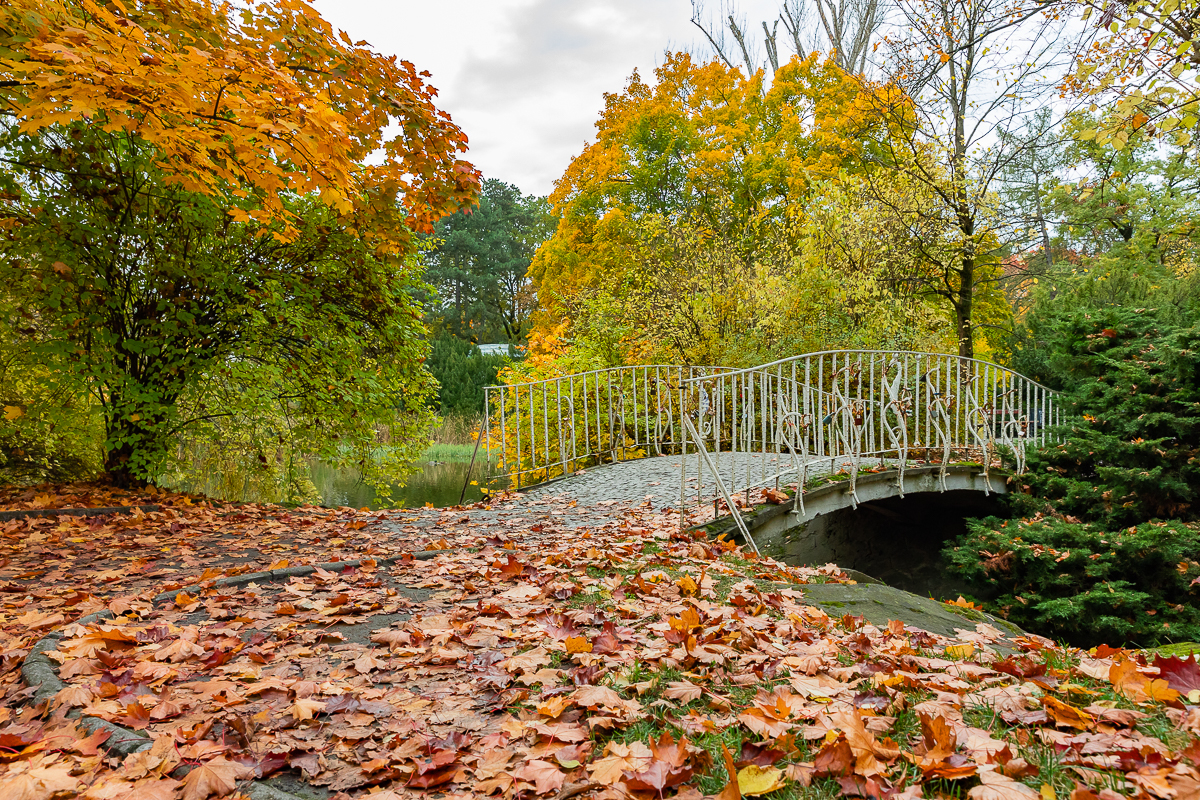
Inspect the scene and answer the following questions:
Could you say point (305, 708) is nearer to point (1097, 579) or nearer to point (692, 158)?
point (1097, 579)

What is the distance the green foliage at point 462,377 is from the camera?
22453 millimetres

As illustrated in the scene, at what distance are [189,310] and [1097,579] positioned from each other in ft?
29.9

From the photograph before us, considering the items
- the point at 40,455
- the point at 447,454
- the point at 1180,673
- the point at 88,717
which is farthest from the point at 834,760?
the point at 447,454

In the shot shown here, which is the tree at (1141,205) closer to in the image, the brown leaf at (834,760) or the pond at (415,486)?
the pond at (415,486)

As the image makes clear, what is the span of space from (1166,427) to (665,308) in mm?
6834

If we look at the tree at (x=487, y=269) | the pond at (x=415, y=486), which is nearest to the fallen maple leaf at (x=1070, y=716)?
the pond at (x=415, y=486)

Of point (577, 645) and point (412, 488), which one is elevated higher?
point (577, 645)

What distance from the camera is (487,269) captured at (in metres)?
34.4

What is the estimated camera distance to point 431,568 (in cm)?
405

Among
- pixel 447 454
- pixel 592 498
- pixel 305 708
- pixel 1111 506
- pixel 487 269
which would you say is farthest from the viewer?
pixel 487 269

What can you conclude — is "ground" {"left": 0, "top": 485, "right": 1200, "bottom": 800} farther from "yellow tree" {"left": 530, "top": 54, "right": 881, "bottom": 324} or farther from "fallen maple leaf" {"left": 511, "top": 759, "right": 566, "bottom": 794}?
"yellow tree" {"left": 530, "top": 54, "right": 881, "bottom": 324}

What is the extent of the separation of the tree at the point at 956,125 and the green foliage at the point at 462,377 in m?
14.3

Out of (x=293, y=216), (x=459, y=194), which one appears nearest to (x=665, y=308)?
(x=459, y=194)

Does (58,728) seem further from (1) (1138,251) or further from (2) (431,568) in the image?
(1) (1138,251)
